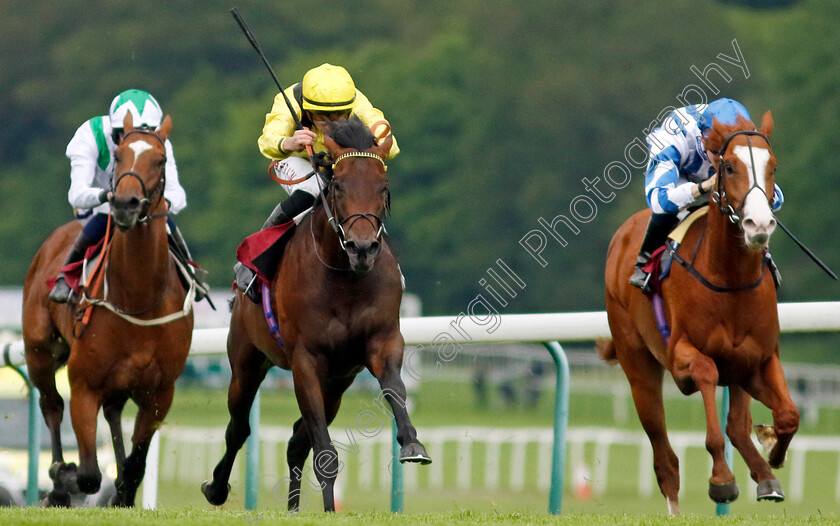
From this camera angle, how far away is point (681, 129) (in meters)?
7.00

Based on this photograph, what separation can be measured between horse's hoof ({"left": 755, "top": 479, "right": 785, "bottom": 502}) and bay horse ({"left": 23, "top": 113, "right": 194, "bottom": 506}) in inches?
115

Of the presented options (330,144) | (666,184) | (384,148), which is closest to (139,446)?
(330,144)

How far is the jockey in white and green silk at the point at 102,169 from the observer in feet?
23.5

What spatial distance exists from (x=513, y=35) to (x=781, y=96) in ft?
44.2

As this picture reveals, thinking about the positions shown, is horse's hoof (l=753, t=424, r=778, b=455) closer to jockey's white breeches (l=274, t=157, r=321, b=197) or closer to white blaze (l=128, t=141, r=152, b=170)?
jockey's white breeches (l=274, t=157, r=321, b=197)

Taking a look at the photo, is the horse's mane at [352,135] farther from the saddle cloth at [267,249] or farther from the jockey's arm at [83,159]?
the jockey's arm at [83,159]

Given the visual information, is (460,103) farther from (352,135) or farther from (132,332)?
(352,135)

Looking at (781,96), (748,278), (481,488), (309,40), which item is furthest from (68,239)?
(309,40)

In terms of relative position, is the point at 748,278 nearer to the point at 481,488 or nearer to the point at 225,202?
the point at 481,488

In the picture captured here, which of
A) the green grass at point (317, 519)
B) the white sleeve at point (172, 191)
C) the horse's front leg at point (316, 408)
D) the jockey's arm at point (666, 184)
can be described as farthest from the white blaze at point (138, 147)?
the jockey's arm at point (666, 184)

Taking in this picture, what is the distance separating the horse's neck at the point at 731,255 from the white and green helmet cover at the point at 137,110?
2761 millimetres

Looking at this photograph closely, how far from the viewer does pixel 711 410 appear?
6.13m

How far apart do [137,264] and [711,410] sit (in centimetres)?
283

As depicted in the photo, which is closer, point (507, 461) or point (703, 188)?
point (703, 188)
